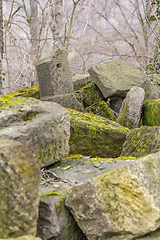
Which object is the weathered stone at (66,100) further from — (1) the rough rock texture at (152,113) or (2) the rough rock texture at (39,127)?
(2) the rough rock texture at (39,127)

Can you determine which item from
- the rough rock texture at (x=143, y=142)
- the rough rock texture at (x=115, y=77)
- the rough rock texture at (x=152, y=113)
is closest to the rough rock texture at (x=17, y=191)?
the rough rock texture at (x=143, y=142)

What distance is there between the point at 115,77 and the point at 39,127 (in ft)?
12.4

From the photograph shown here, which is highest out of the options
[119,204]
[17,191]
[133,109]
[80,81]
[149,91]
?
[80,81]

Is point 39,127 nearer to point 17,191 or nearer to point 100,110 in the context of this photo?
point 17,191

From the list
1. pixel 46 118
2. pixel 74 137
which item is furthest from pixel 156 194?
pixel 74 137

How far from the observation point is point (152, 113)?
162 inches

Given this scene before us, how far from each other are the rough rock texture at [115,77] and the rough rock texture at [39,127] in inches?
114

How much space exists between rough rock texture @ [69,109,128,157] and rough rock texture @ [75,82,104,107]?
1729 millimetres

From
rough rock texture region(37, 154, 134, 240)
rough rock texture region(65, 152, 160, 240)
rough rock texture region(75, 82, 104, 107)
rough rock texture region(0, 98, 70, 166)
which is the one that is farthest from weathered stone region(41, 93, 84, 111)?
rough rock texture region(65, 152, 160, 240)

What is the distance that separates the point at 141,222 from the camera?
1461mm

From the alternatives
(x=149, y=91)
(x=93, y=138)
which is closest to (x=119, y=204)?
(x=93, y=138)

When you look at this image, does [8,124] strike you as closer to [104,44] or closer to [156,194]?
[156,194]

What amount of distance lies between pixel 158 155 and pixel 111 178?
1.51ft

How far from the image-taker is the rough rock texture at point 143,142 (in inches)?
100
